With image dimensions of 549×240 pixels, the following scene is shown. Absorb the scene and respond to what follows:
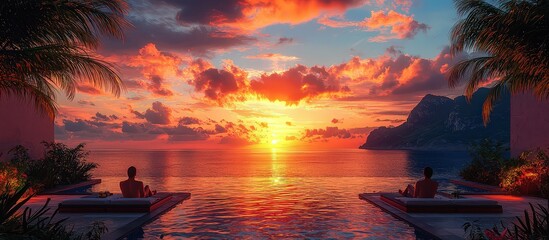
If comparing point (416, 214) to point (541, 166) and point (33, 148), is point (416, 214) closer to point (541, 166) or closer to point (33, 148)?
point (541, 166)

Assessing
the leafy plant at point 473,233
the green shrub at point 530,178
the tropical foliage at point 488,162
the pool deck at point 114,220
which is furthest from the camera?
the tropical foliage at point 488,162

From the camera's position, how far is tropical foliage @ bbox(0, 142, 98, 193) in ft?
54.5

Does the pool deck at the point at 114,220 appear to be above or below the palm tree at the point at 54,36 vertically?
below

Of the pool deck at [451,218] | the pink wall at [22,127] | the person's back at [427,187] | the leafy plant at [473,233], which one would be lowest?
the pool deck at [451,218]

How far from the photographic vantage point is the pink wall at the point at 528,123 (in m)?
20.5

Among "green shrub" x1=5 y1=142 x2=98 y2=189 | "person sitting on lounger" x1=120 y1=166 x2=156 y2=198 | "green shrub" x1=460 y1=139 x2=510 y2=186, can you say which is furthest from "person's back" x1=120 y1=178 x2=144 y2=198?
"green shrub" x1=460 y1=139 x2=510 y2=186

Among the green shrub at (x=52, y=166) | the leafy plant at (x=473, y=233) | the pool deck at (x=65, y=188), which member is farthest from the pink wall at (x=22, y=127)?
the leafy plant at (x=473, y=233)

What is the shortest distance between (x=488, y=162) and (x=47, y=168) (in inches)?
720

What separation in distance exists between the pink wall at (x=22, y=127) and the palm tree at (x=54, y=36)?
7152mm

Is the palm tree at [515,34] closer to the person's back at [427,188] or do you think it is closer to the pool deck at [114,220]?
the person's back at [427,188]

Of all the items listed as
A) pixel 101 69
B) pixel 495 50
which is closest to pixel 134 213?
pixel 101 69

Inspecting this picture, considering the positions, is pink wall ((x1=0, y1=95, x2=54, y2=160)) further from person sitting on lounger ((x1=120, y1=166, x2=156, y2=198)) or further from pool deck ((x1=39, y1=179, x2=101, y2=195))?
person sitting on lounger ((x1=120, y1=166, x2=156, y2=198))

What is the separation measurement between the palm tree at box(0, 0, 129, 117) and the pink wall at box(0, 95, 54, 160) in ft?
23.5

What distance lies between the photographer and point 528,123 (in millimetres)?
21625
